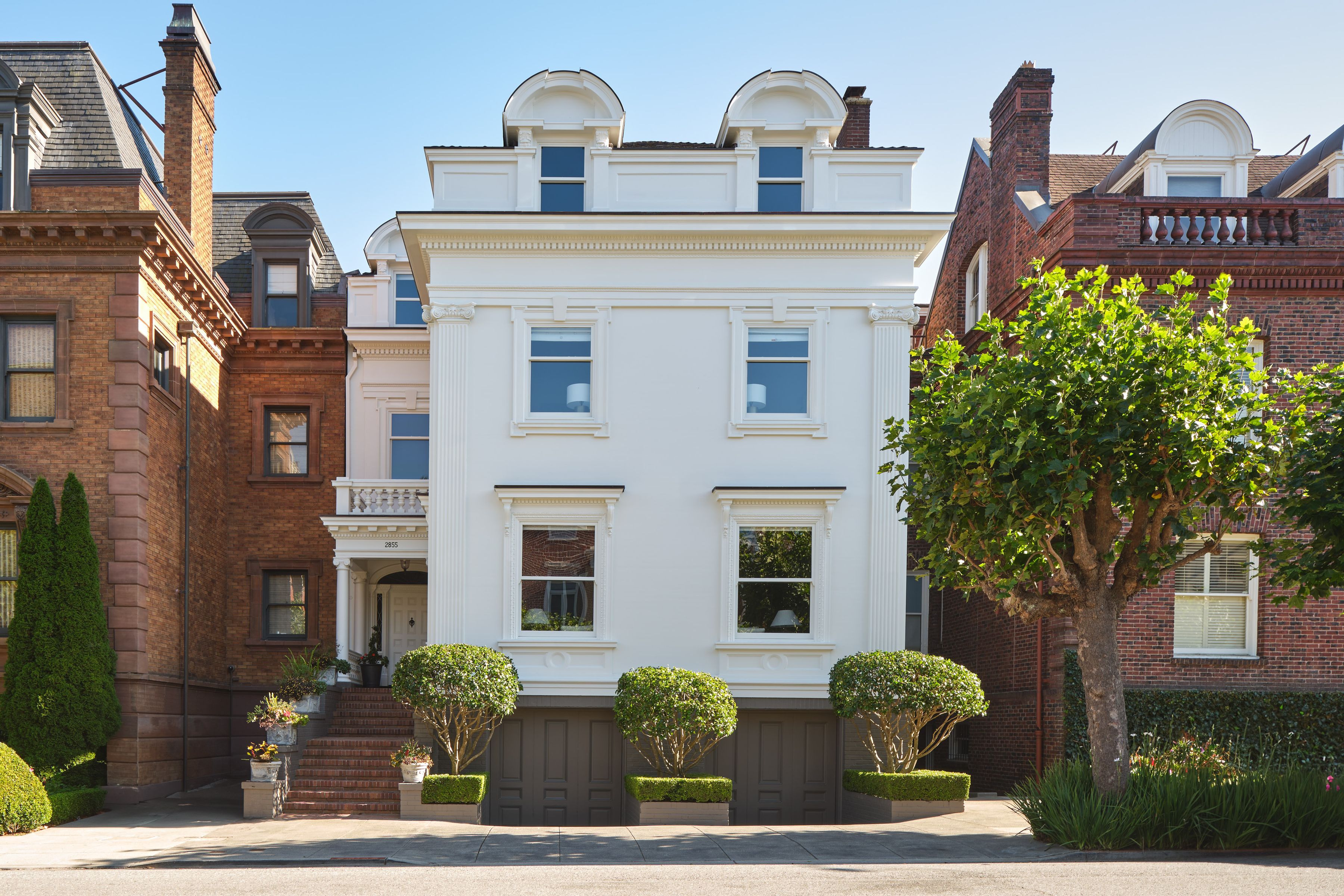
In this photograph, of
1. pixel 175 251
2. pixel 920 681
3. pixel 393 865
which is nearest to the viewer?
pixel 393 865

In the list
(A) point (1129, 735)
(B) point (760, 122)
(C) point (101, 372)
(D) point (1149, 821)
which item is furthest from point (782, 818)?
(C) point (101, 372)

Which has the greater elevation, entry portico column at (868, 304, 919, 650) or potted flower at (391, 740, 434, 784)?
entry portico column at (868, 304, 919, 650)

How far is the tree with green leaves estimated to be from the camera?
12133 millimetres

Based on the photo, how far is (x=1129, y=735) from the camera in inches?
660

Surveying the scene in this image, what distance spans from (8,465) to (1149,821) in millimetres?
17632

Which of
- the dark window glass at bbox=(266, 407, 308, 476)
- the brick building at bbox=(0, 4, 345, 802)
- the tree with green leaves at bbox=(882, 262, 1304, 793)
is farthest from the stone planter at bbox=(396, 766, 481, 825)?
the dark window glass at bbox=(266, 407, 308, 476)

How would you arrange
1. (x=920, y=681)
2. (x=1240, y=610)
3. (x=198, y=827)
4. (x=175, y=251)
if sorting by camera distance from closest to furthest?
(x=198, y=827) → (x=920, y=681) → (x=1240, y=610) → (x=175, y=251)

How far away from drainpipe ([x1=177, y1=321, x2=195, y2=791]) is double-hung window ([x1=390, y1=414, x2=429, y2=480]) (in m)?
4.22

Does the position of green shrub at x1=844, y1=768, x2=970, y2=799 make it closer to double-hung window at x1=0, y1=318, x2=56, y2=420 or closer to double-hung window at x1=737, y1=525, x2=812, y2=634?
double-hung window at x1=737, y1=525, x2=812, y2=634

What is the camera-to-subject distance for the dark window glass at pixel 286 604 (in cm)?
2309

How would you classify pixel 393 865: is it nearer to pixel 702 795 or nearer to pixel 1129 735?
pixel 702 795

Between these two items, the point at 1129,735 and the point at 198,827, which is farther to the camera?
the point at 1129,735

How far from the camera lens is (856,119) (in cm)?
2248

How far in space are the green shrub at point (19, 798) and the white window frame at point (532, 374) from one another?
8.42 m
